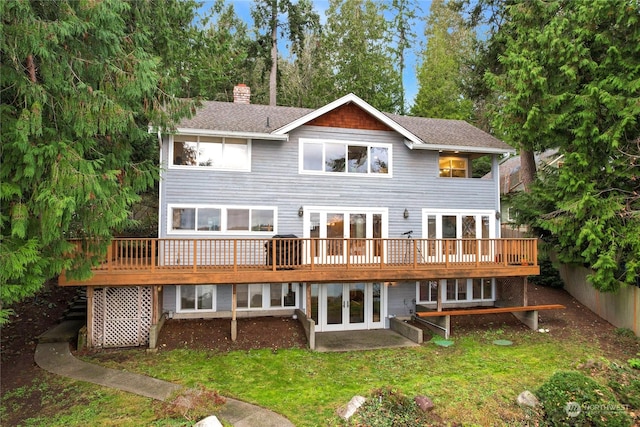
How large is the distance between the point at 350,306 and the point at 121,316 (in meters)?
6.92

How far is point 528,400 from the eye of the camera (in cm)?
716

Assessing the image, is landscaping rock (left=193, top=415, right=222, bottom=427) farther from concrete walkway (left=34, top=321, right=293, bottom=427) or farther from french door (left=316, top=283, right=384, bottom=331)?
french door (left=316, top=283, right=384, bottom=331)

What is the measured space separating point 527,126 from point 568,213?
10.3ft

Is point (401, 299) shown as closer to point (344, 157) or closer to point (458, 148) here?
point (344, 157)

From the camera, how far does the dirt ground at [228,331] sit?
875cm

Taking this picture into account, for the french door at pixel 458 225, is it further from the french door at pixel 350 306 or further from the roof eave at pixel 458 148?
the french door at pixel 350 306

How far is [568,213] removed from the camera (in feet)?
39.4

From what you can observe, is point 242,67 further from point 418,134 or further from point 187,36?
point 418,134

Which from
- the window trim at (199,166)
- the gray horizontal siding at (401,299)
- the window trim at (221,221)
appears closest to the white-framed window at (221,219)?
the window trim at (221,221)

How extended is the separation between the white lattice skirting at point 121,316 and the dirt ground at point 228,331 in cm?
68

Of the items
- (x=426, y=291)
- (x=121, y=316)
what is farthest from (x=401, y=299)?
(x=121, y=316)

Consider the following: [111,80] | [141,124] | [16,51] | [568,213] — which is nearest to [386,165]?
[568,213]

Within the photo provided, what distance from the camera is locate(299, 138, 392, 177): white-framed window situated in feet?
41.2

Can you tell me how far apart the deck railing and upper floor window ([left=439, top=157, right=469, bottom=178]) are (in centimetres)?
308
